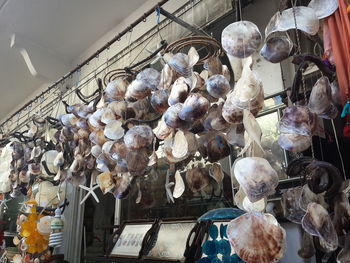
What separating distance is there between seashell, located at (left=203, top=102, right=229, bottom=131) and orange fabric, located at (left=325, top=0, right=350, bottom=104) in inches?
12.4

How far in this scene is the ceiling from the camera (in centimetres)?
206

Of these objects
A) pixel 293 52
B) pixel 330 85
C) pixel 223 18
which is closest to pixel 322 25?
pixel 293 52

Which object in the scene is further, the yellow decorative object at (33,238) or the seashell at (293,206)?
the yellow decorative object at (33,238)

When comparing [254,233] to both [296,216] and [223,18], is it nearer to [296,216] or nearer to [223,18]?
[296,216]

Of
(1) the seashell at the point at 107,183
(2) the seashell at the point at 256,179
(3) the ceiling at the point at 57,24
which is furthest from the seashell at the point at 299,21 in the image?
(3) the ceiling at the point at 57,24

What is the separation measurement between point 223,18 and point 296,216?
1.06m

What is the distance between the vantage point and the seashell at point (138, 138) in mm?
995

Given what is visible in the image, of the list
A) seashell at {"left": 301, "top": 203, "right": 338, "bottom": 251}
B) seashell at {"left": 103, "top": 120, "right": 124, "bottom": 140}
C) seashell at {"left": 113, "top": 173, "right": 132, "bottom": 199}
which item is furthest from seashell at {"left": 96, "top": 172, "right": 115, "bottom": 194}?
seashell at {"left": 301, "top": 203, "right": 338, "bottom": 251}

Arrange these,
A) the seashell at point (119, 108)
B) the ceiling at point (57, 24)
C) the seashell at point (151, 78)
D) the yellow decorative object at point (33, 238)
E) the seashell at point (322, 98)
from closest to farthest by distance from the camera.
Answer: the seashell at point (322, 98) < the seashell at point (151, 78) < the seashell at point (119, 108) < the yellow decorative object at point (33, 238) < the ceiling at point (57, 24)

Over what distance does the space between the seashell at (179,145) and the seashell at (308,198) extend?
1.09ft

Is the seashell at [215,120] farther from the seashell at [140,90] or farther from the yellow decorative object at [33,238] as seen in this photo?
the yellow decorative object at [33,238]

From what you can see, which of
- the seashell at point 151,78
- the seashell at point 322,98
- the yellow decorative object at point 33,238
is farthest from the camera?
the yellow decorative object at point 33,238

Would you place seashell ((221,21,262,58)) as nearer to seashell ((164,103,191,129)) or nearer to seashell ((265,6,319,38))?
seashell ((265,6,319,38))

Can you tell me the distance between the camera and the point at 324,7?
745 mm
